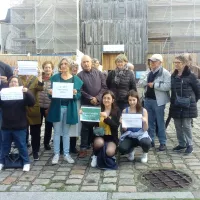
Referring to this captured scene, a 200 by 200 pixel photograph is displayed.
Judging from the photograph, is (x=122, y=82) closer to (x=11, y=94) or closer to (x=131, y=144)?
(x=131, y=144)

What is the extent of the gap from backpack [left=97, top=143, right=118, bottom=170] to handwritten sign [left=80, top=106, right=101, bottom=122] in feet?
1.66

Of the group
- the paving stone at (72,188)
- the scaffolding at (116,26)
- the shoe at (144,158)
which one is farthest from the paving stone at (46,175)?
the scaffolding at (116,26)

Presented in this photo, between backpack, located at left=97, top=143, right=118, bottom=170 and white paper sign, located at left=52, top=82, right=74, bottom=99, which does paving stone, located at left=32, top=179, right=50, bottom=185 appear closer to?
backpack, located at left=97, top=143, right=118, bottom=170

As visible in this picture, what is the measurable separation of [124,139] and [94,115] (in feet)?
2.23

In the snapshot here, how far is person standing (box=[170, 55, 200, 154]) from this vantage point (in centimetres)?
630

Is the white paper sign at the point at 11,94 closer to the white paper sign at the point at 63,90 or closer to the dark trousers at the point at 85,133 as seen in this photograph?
the white paper sign at the point at 63,90

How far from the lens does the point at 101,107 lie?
6066mm

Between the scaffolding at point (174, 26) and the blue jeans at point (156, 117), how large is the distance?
2652 centimetres

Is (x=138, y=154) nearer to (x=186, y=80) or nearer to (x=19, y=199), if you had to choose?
(x=186, y=80)

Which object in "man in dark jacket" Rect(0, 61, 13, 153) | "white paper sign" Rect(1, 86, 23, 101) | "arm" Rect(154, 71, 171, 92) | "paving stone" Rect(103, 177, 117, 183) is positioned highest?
"man in dark jacket" Rect(0, 61, 13, 153)

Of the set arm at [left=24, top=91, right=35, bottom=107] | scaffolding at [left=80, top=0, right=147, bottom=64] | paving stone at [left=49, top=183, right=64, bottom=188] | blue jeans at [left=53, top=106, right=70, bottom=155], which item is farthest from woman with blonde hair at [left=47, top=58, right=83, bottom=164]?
scaffolding at [left=80, top=0, right=147, bottom=64]

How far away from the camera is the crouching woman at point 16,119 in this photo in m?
5.59

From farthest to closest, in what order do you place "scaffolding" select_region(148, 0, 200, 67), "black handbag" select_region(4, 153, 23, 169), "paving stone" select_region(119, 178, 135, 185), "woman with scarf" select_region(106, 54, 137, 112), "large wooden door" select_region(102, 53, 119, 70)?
"scaffolding" select_region(148, 0, 200, 67), "large wooden door" select_region(102, 53, 119, 70), "woman with scarf" select_region(106, 54, 137, 112), "black handbag" select_region(4, 153, 23, 169), "paving stone" select_region(119, 178, 135, 185)

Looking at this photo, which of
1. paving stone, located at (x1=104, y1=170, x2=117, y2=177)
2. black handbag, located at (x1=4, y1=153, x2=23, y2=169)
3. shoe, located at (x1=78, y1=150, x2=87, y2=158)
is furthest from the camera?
shoe, located at (x1=78, y1=150, x2=87, y2=158)
